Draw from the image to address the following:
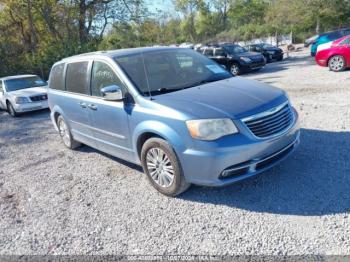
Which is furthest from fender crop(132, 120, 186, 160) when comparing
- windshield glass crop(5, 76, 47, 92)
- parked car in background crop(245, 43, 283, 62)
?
parked car in background crop(245, 43, 283, 62)

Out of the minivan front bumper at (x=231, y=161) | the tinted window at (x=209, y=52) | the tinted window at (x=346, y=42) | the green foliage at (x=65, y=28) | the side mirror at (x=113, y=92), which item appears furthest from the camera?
the green foliage at (x=65, y=28)

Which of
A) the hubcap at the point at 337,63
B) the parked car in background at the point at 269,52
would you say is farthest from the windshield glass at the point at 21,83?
the parked car in background at the point at 269,52

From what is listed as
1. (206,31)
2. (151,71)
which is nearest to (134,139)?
(151,71)

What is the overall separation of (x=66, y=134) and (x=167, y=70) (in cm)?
286

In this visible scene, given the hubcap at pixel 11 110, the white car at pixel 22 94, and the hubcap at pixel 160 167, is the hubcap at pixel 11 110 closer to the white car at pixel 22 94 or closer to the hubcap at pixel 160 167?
the white car at pixel 22 94

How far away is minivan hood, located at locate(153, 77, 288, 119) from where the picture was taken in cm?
338

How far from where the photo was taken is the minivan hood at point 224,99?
3377 mm

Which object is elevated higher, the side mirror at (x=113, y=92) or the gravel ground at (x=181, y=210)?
the side mirror at (x=113, y=92)

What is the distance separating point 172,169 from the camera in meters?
3.65

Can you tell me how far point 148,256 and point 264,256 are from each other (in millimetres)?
1060

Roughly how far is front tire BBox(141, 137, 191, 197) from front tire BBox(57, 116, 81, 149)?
2.55m

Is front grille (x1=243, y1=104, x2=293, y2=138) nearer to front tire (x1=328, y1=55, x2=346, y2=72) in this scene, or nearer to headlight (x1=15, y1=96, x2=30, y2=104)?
headlight (x1=15, y1=96, x2=30, y2=104)

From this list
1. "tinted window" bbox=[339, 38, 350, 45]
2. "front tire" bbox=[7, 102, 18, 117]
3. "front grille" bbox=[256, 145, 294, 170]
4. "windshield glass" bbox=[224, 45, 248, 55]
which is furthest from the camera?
"windshield glass" bbox=[224, 45, 248, 55]

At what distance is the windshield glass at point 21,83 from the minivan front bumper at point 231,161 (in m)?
9.95
